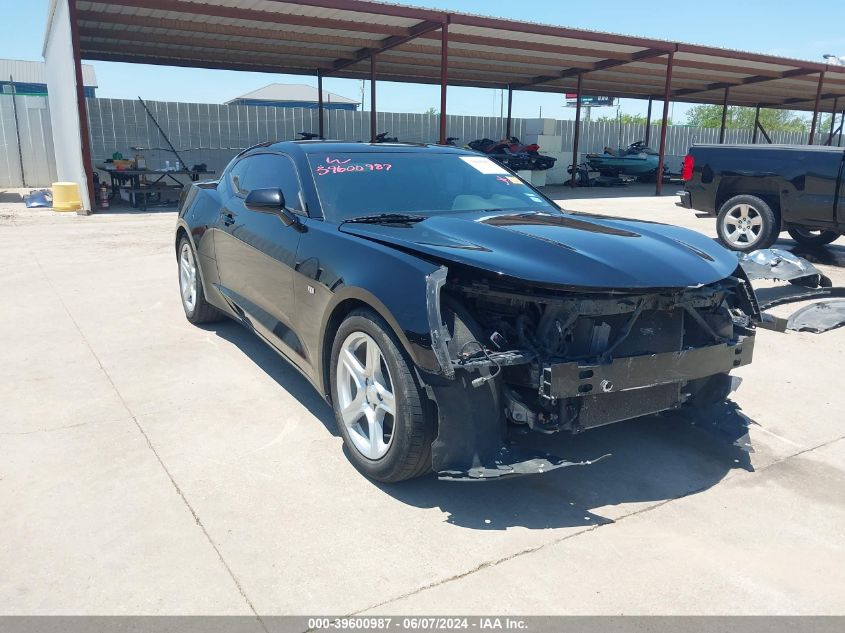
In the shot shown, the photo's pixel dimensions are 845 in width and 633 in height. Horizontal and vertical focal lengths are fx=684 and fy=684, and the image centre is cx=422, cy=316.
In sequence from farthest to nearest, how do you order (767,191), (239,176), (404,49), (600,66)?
(600,66) < (404,49) < (767,191) < (239,176)

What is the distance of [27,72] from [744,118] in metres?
78.7

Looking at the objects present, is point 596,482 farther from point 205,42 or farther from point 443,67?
point 205,42

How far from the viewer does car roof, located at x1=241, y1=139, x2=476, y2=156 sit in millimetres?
4320

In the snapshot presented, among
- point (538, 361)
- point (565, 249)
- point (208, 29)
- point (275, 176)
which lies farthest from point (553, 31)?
point (538, 361)

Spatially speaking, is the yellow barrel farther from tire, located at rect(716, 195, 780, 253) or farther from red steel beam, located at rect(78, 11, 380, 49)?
tire, located at rect(716, 195, 780, 253)

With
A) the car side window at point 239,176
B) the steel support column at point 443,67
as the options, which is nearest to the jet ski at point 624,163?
the steel support column at point 443,67

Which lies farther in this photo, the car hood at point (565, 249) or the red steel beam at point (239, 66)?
the red steel beam at point (239, 66)

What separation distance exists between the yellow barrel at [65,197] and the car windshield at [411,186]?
42.9 ft

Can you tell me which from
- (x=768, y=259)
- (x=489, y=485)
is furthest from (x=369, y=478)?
(x=768, y=259)

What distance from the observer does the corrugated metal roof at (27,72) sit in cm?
4296

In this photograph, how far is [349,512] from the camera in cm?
301

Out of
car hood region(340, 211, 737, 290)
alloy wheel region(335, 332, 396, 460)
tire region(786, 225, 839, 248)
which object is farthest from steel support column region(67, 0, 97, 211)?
tire region(786, 225, 839, 248)

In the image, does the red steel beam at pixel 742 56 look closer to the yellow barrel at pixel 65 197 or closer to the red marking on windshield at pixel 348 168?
the yellow barrel at pixel 65 197

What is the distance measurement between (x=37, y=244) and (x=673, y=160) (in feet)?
90.5
